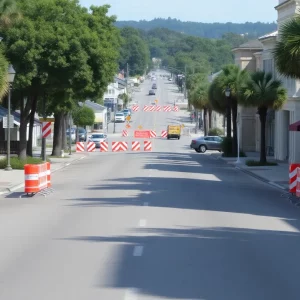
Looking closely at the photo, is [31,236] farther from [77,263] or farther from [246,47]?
[246,47]

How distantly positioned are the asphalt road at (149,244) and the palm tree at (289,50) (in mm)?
4732

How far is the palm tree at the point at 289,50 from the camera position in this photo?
2842 centimetres

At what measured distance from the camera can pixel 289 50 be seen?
28609mm

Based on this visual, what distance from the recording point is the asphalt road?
1130 centimetres

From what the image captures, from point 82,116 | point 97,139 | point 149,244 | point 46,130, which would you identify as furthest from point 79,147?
point 149,244

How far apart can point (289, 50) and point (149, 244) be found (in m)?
15.0

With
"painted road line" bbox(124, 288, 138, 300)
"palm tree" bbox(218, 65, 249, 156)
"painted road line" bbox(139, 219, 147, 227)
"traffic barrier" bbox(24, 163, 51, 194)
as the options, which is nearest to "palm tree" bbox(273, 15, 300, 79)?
"traffic barrier" bbox(24, 163, 51, 194)

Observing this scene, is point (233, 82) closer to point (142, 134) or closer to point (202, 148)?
point (202, 148)

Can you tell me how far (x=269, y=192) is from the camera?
3095cm

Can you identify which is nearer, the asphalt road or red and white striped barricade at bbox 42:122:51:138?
the asphalt road

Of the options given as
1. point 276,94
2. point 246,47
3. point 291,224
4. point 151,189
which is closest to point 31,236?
point 291,224

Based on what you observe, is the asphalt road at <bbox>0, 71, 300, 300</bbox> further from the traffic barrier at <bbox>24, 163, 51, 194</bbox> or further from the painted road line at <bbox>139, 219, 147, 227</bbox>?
the traffic barrier at <bbox>24, 163, 51, 194</bbox>

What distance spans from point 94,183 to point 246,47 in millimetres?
38230

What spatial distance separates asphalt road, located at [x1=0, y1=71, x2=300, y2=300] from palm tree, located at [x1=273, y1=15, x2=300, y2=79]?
473 centimetres
